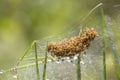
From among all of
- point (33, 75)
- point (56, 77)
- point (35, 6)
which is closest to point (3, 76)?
point (33, 75)

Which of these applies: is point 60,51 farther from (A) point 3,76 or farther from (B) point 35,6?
(B) point 35,6

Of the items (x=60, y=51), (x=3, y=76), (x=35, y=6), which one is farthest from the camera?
(x=35, y=6)

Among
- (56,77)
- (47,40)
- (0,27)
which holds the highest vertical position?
(0,27)

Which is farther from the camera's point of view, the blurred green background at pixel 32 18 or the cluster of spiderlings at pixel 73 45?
the blurred green background at pixel 32 18

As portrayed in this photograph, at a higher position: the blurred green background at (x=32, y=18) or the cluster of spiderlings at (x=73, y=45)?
the blurred green background at (x=32, y=18)

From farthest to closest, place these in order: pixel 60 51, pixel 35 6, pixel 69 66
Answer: pixel 35 6 → pixel 69 66 → pixel 60 51
